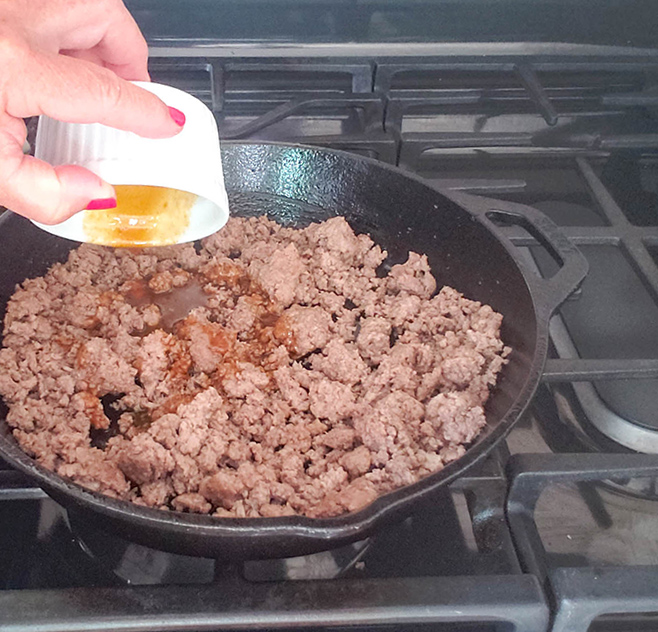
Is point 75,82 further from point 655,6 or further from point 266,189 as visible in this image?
point 655,6

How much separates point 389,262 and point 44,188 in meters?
0.55

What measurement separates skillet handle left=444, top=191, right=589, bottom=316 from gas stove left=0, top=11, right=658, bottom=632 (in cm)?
7

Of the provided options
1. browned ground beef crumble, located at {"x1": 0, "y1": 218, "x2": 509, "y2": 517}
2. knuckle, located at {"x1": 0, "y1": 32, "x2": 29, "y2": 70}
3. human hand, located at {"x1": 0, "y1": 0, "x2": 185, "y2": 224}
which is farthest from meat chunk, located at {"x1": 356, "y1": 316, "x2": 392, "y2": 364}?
knuckle, located at {"x1": 0, "y1": 32, "x2": 29, "y2": 70}

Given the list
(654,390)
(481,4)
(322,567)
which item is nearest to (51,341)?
(322,567)

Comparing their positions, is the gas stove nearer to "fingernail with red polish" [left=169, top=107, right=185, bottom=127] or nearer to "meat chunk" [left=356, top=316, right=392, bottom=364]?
"meat chunk" [left=356, top=316, right=392, bottom=364]

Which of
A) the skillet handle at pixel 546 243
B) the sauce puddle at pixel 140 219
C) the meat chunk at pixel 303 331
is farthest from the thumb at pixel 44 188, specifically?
the skillet handle at pixel 546 243

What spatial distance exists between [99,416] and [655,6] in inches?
41.4

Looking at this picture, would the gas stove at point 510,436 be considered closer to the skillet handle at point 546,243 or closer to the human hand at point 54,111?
the skillet handle at point 546,243

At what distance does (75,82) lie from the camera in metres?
0.50

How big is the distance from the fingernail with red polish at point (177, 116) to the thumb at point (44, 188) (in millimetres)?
93

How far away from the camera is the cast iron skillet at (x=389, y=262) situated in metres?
0.50

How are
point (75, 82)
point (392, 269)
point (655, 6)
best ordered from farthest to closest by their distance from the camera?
point (655, 6) < point (392, 269) < point (75, 82)

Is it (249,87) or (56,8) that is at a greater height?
(56,8)

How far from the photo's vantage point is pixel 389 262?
971 millimetres
